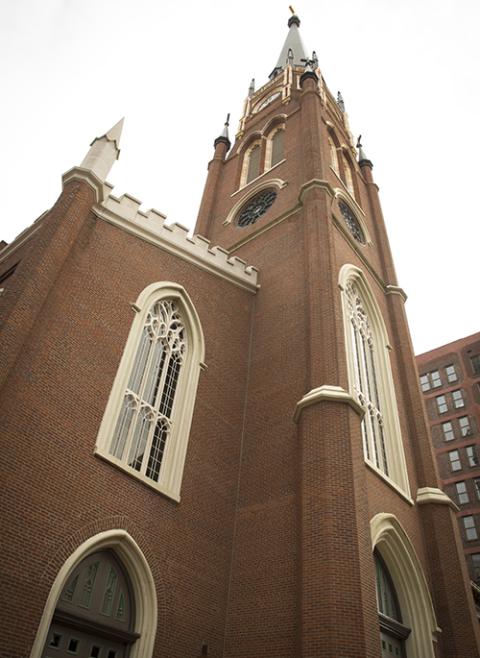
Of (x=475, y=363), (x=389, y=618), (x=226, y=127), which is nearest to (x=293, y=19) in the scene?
(x=226, y=127)

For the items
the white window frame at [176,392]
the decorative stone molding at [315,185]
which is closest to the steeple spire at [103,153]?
the white window frame at [176,392]

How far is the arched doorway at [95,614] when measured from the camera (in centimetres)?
865

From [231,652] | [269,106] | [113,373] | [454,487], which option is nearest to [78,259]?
[113,373]

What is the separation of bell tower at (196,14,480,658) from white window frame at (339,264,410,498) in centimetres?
5

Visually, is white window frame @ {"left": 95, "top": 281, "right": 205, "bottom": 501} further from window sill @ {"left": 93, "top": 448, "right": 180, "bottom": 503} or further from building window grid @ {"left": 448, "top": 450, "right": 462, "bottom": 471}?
building window grid @ {"left": 448, "top": 450, "right": 462, "bottom": 471}

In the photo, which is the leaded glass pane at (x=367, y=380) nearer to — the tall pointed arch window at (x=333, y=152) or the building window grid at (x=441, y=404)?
the tall pointed arch window at (x=333, y=152)

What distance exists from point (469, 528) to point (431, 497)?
31.8 m

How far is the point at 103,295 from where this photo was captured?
40.0ft

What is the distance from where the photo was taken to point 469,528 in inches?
1652

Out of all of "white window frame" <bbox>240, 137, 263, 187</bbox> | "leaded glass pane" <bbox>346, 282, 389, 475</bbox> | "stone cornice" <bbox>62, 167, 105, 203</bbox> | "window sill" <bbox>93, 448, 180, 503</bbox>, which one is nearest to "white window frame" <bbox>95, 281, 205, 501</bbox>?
"window sill" <bbox>93, 448, 180, 503</bbox>

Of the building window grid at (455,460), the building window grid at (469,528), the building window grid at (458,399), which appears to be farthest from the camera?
the building window grid at (458,399)

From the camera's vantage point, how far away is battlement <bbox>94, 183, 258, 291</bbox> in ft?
44.8

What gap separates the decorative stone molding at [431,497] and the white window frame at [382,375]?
50 cm

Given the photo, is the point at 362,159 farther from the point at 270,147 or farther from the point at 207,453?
the point at 207,453
